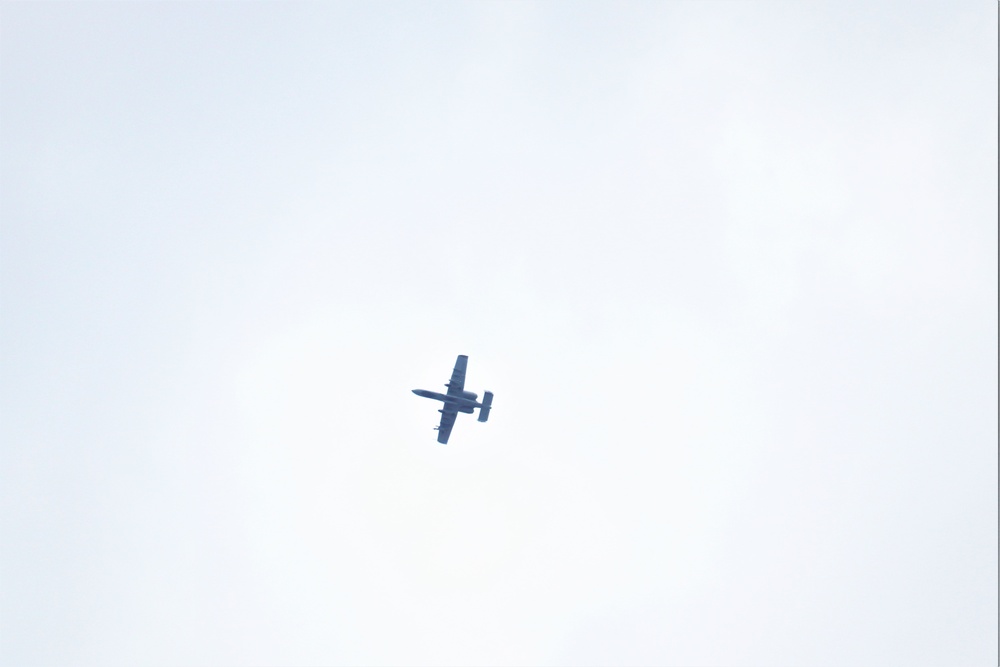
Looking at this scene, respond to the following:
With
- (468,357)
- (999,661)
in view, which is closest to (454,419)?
(468,357)

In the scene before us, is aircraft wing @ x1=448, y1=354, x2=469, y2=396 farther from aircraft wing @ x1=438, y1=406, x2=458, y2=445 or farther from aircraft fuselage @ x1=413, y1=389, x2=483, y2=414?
aircraft wing @ x1=438, y1=406, x2=458, y2=445

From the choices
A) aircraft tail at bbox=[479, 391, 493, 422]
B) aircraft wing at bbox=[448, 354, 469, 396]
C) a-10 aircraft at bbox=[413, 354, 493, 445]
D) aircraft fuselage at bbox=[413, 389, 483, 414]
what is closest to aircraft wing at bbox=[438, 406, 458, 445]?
a-10 aircraft at bbox=[413, 354, 493, 445]

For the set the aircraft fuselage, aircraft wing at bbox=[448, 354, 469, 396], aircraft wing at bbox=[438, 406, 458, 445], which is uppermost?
aircraft wing at bbox=[448, 354, 469, 396]

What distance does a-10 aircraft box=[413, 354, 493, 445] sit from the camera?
5217 inches

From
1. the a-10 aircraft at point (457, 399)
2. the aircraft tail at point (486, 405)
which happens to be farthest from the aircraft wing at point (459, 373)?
the aircraft tail at point (486, 405)

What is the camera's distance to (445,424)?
138125mm

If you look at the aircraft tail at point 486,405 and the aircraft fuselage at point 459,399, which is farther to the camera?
the aircraft tail at point 486,405

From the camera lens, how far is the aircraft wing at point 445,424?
13650 cm

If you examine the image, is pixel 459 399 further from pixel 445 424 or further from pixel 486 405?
pixel 445 424

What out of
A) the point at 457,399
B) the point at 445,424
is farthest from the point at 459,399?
the point at 445,424

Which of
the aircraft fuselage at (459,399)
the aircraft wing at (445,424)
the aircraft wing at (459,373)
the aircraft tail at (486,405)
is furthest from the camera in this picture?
the aircraft wing at (445,424)

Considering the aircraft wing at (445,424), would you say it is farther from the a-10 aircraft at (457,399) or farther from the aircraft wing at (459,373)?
the aircraft wing at (459,373)

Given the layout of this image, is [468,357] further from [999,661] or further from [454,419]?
[999,661]

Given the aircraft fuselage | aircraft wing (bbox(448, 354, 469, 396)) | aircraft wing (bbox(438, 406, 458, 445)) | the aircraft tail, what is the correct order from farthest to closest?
aircraft wing (bbox(438, 406, 458, 445)) < the aircraft tail < the aircraft fuselage < aircraft wing (bbox(448, 354, 469, 396))
